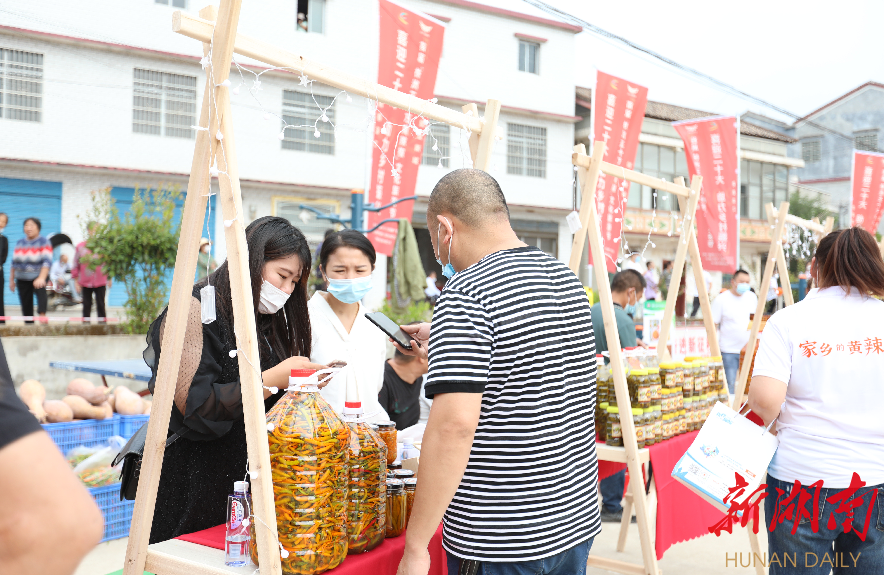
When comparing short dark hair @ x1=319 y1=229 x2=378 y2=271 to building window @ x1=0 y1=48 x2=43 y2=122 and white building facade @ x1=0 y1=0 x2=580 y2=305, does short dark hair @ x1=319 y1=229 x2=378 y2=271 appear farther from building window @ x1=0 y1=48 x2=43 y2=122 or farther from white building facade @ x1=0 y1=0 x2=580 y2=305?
building window @ x1=0 y1=48 x2=43 y2=122

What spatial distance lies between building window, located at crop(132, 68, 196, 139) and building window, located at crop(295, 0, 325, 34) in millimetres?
2940

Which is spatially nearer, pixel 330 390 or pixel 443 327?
pixel 443 327

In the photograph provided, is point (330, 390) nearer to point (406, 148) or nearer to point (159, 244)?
point (406, 148)

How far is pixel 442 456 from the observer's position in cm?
149

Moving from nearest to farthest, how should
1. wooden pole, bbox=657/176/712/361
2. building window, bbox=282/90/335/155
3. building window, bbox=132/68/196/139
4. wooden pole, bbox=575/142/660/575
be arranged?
wooden pole, bbox=575/142/660/575 → wooden pole, bbox=657/176/712/361 → building window, bbox=132/68/196/139 → building window, bbox=282/90/335/155

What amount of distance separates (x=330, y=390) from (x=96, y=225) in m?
7.16

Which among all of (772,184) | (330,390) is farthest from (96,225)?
(772,184)

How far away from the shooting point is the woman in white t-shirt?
2145 mm

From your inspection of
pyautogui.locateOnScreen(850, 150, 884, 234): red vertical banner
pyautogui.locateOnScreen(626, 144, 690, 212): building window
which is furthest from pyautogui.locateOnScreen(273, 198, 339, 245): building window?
pyautogui.locateOnScreen(850, 150, 884, 234): red vertical banner

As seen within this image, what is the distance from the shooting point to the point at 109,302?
12219 millimetres

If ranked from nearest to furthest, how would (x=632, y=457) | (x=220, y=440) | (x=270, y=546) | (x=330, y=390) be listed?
(x=270, y=546) → (x=220, y=440) → (x=330, y=390) → (x=632, y=457)

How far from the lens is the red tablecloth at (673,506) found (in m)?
3.24

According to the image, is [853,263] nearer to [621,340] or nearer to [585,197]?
[585,197]

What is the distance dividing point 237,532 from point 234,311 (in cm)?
55
